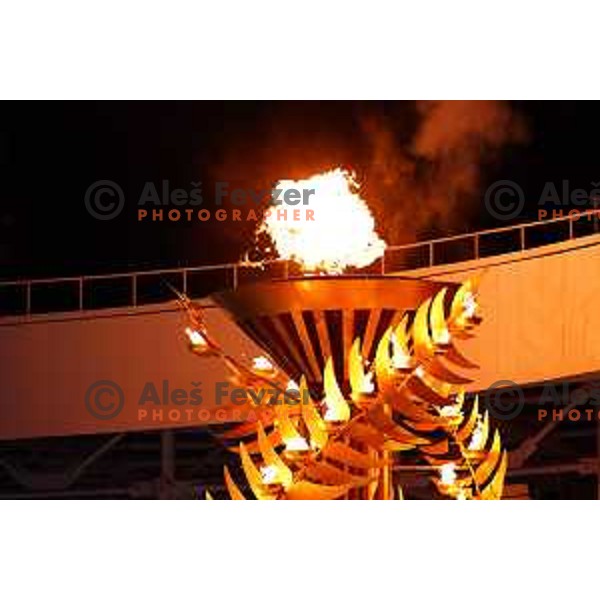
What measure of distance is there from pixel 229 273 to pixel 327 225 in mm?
668

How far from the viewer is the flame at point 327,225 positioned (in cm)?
798

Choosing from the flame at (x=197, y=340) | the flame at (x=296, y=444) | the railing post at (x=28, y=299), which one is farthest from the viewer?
the railing post at (x=28, y=299)

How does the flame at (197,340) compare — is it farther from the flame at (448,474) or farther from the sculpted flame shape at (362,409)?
the flame at (448,474)

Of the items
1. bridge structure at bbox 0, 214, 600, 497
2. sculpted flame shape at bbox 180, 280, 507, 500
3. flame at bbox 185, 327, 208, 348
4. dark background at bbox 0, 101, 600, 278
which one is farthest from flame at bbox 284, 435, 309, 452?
dark background at bbox 0, 101, 600, 278

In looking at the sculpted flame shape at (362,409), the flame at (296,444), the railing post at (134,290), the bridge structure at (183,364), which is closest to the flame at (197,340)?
the sculpted flame shape at (362,409)

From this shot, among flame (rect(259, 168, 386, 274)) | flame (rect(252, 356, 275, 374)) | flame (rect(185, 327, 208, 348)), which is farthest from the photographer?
flame (rect(259, 168, 386, 274))

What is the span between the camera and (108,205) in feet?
26.5

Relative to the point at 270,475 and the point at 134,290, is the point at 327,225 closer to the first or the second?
the point at 134,290

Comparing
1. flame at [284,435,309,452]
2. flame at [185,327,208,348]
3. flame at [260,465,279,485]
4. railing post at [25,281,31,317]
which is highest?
railing post at [25,281,31,317]

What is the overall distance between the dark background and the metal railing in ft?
0.26

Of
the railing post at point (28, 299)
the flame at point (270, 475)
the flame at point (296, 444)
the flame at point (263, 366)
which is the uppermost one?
the railing post at point (28, 299)

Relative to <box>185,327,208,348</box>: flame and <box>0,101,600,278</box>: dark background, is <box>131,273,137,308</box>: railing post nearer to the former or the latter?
<box>0,101,600,278</box>: dark background

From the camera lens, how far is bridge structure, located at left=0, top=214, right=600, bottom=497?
804 cm

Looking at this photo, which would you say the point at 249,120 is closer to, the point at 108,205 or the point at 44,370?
the point at 108,205
